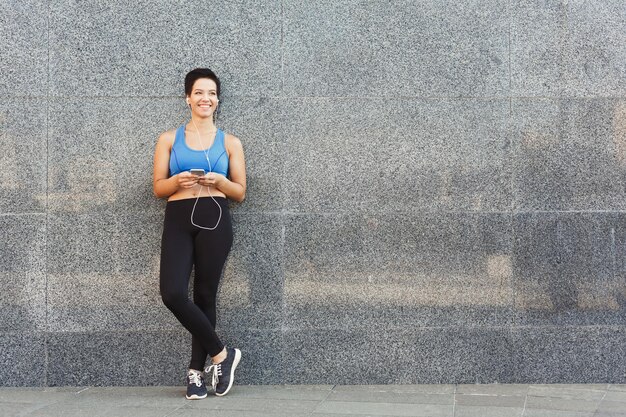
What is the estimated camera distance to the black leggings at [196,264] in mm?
5676

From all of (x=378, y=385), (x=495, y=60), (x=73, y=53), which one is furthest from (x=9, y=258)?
(x=495, y=60)

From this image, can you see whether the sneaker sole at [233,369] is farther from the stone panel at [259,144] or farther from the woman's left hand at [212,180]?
the woman's left hand at [212,180]

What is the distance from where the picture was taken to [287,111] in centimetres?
631

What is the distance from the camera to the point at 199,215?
5.82 meters

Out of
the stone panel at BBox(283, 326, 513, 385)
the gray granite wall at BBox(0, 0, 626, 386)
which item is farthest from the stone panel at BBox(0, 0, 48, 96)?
the stone panel at BBox(283, 326, 513, 385)

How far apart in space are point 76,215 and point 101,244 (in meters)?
0.30

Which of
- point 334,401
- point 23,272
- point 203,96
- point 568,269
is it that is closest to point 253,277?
point 334,401

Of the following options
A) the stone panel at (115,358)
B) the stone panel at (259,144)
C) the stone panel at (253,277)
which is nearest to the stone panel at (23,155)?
the stone panel at (115,358)

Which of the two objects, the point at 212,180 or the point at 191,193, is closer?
the point at 212,180

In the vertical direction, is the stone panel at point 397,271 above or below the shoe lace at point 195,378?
above

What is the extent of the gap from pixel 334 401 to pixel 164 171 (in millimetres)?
2062

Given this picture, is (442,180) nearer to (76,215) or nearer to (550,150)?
(550,150)

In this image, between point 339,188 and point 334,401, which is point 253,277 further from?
point 334,401

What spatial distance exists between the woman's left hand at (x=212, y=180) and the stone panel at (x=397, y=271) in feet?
2.51
